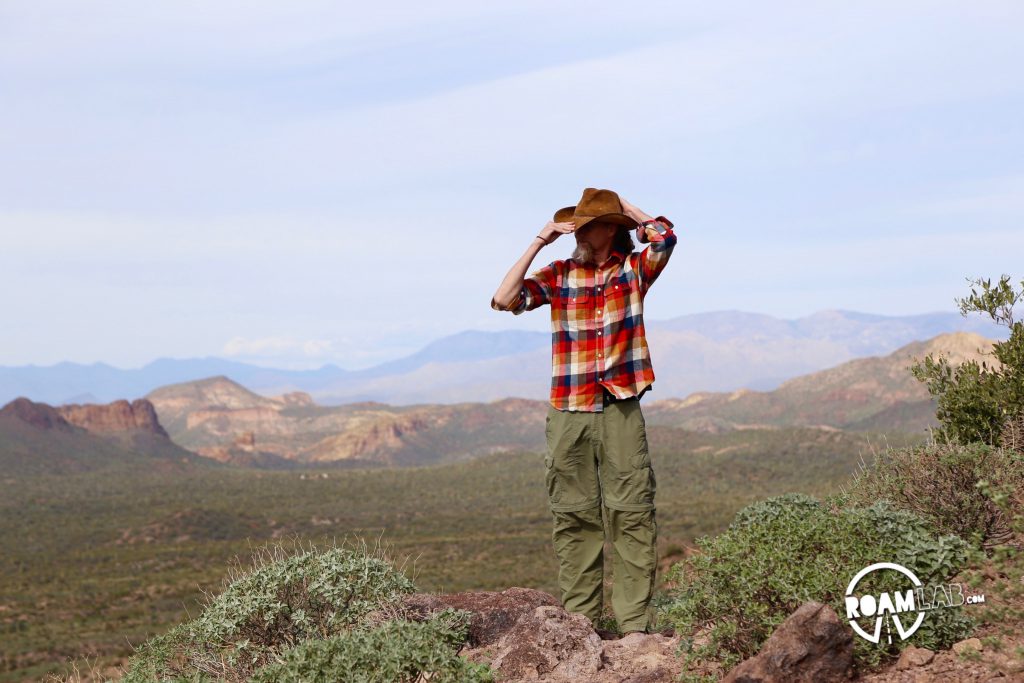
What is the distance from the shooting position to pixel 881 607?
482 cm

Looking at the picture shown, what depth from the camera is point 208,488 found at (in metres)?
65.9

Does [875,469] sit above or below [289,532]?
above

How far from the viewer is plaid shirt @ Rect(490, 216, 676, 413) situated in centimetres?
629

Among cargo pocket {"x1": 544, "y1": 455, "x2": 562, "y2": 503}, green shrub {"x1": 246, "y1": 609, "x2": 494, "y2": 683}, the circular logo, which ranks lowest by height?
green shrub {"x1": 246, "y1": 609, "x2": 494, "y2": 683}

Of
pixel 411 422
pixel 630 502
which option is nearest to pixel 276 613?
pixel 630 502

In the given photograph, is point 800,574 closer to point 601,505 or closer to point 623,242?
point 601,505

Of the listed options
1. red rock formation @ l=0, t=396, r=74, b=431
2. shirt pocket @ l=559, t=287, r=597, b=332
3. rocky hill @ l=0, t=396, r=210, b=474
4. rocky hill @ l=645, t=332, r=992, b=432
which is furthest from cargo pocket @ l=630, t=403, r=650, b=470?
red rock formation @ l=0, t=396, r=74, b=431

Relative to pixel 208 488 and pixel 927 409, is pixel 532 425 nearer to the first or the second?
pixel 927 409

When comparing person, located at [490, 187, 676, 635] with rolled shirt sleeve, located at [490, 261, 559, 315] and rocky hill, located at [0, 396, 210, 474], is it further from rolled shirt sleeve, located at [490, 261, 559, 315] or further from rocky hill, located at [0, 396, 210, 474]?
rocky hill, located at [0, 396, 210, 474]

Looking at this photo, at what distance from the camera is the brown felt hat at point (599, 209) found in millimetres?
6246

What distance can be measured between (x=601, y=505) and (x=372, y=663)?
6.36 ft

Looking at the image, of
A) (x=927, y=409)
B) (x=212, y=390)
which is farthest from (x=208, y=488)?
(x=212, y=390)

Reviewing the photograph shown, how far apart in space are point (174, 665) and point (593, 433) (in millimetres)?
3479

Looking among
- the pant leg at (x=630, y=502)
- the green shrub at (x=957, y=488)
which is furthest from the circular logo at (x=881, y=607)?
the pant leg at (x=630, y=502)
